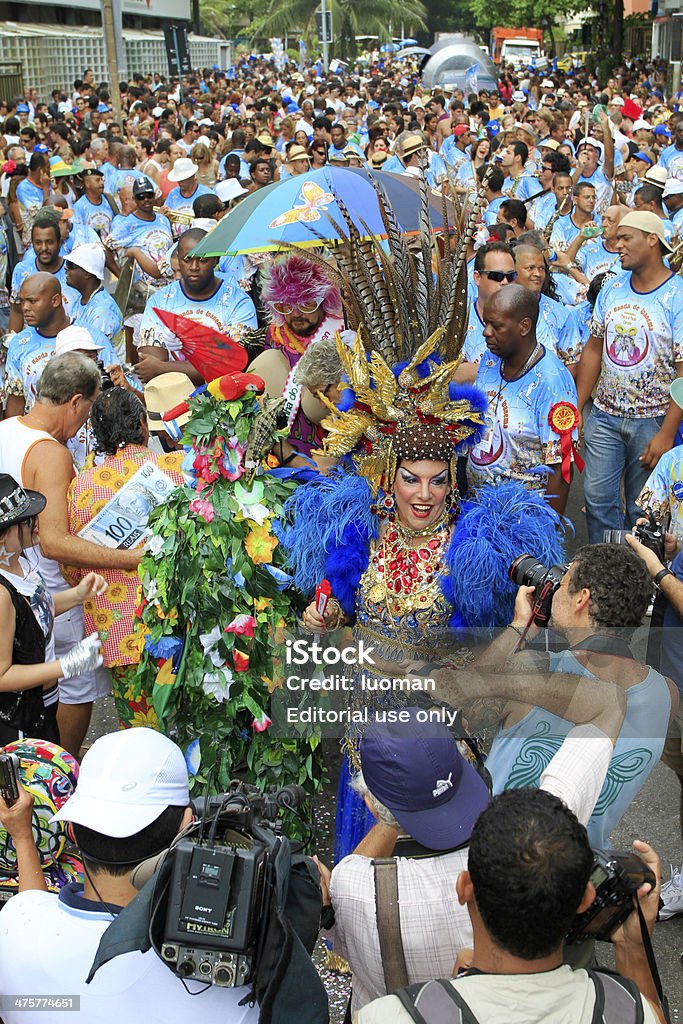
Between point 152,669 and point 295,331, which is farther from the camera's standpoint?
point 295,331

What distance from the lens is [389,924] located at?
2299 mm

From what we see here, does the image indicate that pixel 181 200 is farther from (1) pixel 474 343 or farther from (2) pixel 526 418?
(2) pixel 526 418

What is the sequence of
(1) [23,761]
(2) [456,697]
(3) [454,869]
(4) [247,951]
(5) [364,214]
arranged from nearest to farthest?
(4) [247,951] < (3) [454,869] < (1) [23,761] < (2) [456,697] < (5) [364,214]

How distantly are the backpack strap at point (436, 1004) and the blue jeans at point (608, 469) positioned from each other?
4061 millimetres

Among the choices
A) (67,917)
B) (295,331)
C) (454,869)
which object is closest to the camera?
(67,917)

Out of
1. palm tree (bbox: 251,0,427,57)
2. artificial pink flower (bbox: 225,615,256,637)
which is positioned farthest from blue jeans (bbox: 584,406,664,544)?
palm tree (bbox: 251,0,427,57)

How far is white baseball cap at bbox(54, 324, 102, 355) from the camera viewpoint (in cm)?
543

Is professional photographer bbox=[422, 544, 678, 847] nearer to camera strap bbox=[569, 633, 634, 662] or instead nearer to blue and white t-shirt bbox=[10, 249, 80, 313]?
camera strap bbox=[569, 633, 634, 662]

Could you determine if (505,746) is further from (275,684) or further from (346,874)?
(275,684)

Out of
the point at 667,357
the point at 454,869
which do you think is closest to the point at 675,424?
the point at 667,357

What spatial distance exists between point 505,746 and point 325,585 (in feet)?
3.17

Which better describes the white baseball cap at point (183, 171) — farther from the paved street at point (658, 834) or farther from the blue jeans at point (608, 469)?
the paved street at point (658, 834)

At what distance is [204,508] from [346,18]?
176 ft

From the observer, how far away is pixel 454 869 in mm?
2346
